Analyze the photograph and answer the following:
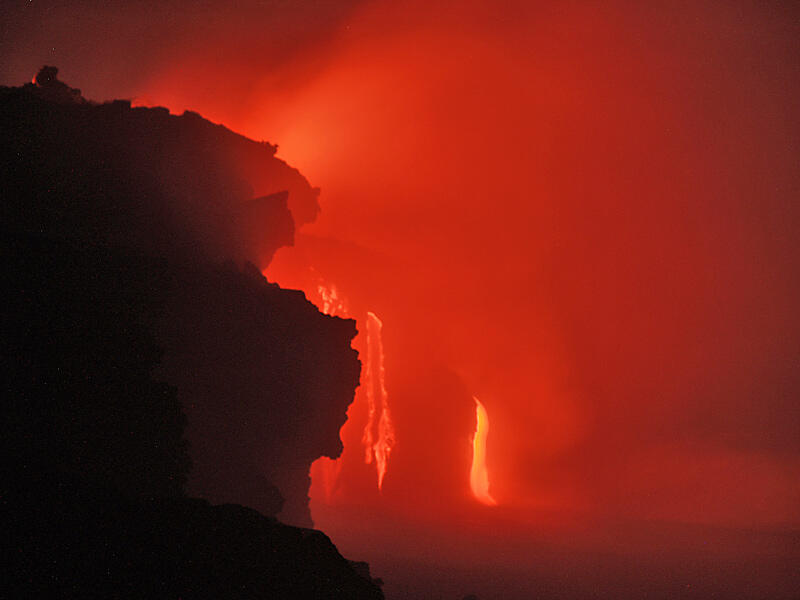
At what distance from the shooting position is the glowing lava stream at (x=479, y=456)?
7756 cm

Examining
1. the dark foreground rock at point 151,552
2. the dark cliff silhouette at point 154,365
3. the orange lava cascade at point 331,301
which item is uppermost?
the orange lava cascade at point 331,301

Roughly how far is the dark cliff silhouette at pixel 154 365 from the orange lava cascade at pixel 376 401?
35465 millimetres

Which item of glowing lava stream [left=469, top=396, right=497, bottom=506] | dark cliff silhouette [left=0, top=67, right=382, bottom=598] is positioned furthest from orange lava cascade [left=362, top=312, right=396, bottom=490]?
dark cliff silhouette [left=0, top=67, right=382, bottom=598]

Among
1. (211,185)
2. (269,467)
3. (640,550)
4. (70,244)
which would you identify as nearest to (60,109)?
(211,185)

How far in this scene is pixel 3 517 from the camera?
718 cm

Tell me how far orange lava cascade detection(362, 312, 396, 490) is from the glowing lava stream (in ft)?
47.1

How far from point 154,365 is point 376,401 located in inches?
2137

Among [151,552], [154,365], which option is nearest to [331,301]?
[154,365]

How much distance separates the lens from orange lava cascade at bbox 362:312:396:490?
221 ft

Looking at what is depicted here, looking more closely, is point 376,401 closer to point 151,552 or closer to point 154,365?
point 154,365

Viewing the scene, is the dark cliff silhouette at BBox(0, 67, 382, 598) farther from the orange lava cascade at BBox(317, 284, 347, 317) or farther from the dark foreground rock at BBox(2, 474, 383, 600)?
the orange lava cascade at BBox(317, 284, 347, 317)

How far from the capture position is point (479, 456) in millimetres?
80750

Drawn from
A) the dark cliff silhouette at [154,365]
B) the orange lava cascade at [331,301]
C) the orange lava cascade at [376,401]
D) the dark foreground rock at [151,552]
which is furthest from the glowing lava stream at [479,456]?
the dark foreground rock at [151,552]

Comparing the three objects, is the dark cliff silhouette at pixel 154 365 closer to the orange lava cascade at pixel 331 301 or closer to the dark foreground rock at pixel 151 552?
the dark foreground rock at pixel 151 552
